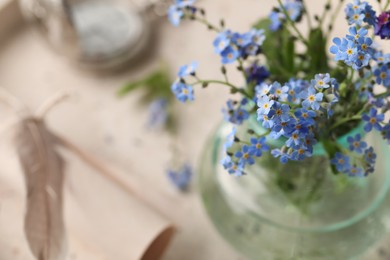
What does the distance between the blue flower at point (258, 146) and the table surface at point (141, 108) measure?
0.84 ft

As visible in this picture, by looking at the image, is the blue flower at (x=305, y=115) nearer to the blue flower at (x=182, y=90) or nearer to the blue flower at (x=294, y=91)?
the blue flower at (x=294, y=91)

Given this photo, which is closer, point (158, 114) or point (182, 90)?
point (182, 90)

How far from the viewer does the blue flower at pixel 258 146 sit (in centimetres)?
52

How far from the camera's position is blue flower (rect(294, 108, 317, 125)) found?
453 millimetres

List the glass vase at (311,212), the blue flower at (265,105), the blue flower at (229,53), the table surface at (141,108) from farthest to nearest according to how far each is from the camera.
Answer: the table surface at (141,108) < the glass vase at (311,212) < the blue flower at (229,53) < the blue flower at (265,105)

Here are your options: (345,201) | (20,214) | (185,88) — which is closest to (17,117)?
(20,214)

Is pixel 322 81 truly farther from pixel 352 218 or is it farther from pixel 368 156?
pixel 352 218

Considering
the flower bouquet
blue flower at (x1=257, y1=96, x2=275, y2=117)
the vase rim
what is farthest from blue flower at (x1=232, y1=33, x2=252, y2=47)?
the vase rim

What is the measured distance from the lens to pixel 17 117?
2.44 ft

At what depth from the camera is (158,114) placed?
2.78 feet

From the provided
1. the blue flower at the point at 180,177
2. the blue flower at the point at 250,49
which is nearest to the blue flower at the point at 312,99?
the blue flower at the point at 250,49

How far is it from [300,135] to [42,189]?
1.14 feet

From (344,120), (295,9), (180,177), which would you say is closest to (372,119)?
(344,120)

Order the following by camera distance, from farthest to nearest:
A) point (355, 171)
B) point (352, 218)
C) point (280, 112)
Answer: point (352, 218) < point (355, 171) < point (280, 112)
